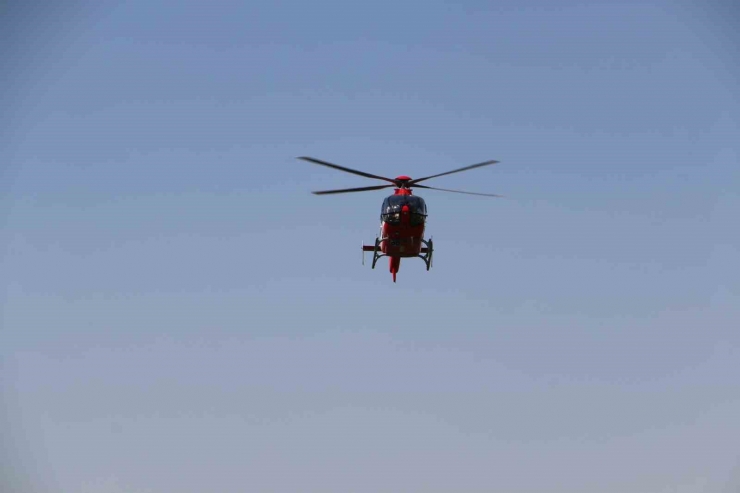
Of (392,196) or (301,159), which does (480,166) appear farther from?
(301,159)

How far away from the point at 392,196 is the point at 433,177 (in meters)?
5.88

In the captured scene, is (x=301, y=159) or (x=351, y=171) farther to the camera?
(x=351, y=171)

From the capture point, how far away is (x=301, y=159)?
78.2 m

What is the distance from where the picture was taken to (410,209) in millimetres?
81125

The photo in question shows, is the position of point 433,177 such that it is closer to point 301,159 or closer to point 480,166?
point 480,166

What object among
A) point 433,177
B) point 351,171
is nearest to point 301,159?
point 351,171

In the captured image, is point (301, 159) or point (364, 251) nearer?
point (301, 159)

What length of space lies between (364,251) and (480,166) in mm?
11477

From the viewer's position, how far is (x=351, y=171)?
85250 mm

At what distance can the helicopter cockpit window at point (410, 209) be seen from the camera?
3201 inches

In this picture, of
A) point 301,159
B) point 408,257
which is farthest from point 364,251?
point 301,159

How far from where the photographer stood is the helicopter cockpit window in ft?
267

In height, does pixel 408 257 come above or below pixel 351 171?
below

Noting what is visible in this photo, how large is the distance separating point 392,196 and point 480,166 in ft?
24.4
